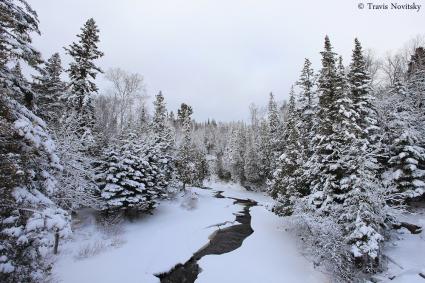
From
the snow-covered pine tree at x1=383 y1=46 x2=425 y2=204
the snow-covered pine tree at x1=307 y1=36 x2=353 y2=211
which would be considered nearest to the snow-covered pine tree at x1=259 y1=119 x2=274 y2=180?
the snow-covered pine tree at x1=383 y1=46 x2=425 y2=204

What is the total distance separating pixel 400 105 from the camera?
1894 cm

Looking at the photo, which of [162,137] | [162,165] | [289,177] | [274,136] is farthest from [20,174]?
[274,136]

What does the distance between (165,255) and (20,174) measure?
10.8m

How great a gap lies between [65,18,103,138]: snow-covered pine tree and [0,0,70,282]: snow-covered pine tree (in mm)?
12153

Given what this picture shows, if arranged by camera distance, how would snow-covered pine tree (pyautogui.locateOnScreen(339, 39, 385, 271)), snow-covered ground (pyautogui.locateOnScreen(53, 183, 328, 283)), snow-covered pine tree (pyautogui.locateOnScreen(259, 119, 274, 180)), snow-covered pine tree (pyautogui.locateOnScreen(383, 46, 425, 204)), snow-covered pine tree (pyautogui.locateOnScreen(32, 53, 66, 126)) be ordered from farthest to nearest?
snow-covered pine tree (pyautogui.locateOnScreen(259, 119, 274, 180)) → snow-covered pine tree (pyautogui.locateOnScreen(32, 53, 66, 126)) → snow-covered pine tree (pyautogui.locateOnScreen(383, 46, 425, 204)) → snow-covered ground (pyautogui.locateOnScreen(53, 183, 328, 283)) → snow-covered pine tree (pyautogui.locateOnScreen(339, 39, 385, 271))

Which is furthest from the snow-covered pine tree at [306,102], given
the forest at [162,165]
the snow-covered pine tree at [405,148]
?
the snow-covered pine tree at [405,148]

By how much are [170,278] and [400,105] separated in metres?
18.5

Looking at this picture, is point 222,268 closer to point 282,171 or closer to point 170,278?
point 170,278

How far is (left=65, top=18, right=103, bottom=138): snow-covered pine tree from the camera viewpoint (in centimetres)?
1947

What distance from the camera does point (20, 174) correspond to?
645 centimetres

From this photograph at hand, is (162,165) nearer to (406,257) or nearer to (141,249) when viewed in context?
(141,249)

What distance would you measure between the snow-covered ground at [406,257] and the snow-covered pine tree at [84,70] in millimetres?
19480

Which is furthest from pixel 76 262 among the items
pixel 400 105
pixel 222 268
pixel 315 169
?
pixel 400 105

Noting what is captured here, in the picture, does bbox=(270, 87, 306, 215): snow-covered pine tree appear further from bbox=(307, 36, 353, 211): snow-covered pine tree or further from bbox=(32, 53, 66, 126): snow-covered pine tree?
bbox=(32, 53, 66, 126): snow-covered pine tree
